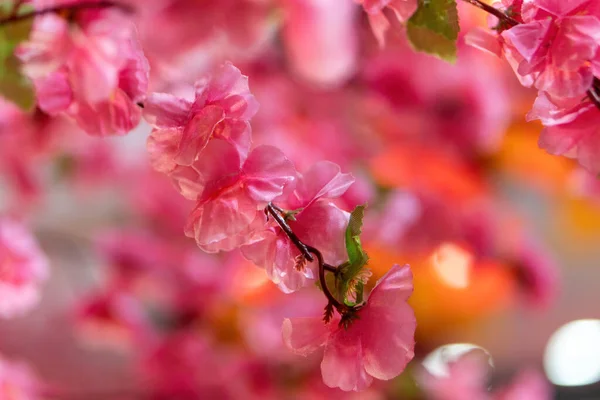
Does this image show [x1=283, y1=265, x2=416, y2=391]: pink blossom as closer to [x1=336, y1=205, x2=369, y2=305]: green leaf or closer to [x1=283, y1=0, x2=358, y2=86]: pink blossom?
[x1=336, y1=205, x2=369, y2=305]: green leaf

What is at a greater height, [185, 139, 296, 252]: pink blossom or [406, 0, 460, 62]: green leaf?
[406, 0, 460, 62]: green leaf

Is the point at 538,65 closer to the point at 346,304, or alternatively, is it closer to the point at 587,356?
the point at 346,304

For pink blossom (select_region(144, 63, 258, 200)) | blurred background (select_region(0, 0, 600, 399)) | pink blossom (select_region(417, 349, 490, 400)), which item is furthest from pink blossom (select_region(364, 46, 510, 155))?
pink blossom (select_region(144, 63, 258, 200))

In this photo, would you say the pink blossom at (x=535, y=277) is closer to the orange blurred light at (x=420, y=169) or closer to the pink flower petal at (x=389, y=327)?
the orange blurred light at (x=420, y=169)

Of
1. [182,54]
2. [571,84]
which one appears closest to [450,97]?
[182,54]

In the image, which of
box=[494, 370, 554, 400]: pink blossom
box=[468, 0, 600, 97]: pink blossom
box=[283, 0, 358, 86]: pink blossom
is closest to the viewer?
box=[468, 0, 600, 97]: pink blossom

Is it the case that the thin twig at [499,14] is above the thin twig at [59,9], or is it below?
above

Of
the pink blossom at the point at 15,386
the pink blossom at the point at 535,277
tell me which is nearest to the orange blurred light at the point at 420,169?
the pink blossom at the point at 535,277
